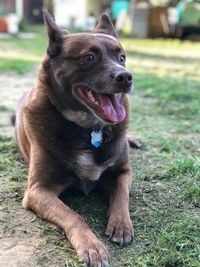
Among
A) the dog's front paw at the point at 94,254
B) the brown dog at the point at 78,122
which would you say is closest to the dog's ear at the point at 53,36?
the brown dog at the point at 78,122

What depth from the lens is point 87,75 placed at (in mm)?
3076

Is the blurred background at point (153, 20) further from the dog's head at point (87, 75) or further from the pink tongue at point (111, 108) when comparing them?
the pink tongue at point (111, 108)

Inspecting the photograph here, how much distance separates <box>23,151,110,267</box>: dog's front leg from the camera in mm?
2504

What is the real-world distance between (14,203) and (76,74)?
0.93m

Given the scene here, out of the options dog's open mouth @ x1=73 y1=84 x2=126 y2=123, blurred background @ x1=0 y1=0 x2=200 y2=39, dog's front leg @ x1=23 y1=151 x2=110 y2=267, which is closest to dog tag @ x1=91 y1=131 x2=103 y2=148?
dog's open mouth @ x1=73 y1=84 x2=126 y2=123

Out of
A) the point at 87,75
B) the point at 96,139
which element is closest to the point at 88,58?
the point at 87,75

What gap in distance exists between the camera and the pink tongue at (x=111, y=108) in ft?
9.99

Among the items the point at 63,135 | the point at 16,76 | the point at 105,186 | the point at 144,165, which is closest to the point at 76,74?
the point at 63,135

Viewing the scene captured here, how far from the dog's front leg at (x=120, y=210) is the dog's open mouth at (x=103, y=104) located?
418mm

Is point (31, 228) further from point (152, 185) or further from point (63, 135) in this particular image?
point (152, 185)

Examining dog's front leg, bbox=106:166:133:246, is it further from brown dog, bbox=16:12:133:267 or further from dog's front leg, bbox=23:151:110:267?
dog's front leg, bbox=23:151:110:267

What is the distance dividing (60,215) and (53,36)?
118 centimetres

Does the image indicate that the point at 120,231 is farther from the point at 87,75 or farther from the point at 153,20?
the point at 153,20

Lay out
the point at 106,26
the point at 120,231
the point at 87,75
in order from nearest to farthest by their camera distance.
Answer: the point at 120,231
the point at 87,75
the point at 106,26
